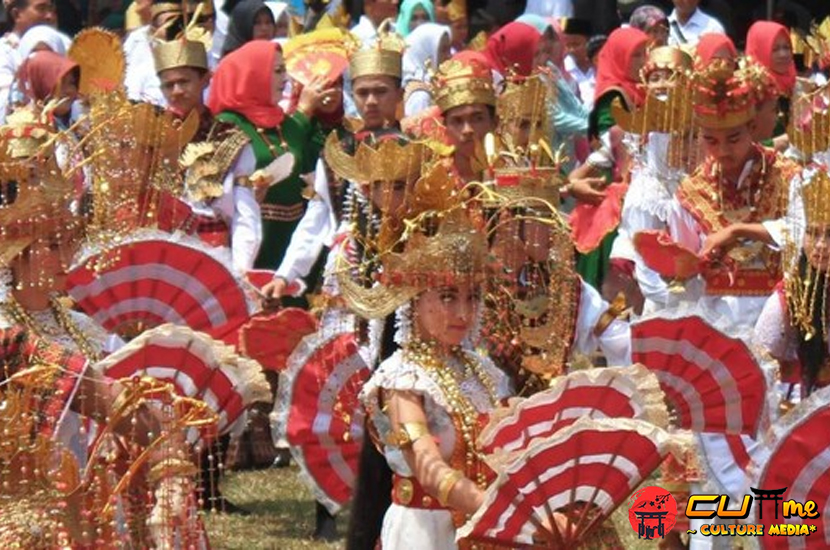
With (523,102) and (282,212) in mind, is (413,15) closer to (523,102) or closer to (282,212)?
(282,212)

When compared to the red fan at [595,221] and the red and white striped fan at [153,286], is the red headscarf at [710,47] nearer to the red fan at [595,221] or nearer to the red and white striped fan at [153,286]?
the red fan at [595,221]

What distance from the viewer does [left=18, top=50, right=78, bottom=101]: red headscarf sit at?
1038 cm

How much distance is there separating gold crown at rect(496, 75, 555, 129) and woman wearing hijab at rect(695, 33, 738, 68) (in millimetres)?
543

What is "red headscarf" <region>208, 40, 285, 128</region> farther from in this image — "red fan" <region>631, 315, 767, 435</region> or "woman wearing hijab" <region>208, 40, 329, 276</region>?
"red fan" <region>631, 315, 767, 435</region>

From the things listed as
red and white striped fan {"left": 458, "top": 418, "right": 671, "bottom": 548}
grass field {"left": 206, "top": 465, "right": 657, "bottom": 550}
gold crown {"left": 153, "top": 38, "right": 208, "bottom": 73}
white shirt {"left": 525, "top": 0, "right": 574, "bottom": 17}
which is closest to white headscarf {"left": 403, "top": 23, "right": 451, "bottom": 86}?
white shirt {"left": 525, "top": 0, "right": 574, "bottom": 17}

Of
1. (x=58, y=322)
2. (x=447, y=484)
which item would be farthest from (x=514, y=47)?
(x=447, y=484)

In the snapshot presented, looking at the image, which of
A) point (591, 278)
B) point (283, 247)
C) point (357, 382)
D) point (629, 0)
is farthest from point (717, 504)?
point (629, 0)

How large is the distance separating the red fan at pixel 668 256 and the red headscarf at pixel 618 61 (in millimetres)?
3503

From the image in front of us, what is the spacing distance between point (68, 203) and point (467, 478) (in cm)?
124

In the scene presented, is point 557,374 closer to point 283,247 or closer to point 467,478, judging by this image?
point 467,478

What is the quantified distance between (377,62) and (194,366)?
2675mm

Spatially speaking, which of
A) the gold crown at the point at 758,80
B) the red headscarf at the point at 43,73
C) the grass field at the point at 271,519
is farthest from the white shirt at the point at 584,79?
the gold crown at the point at 758,80

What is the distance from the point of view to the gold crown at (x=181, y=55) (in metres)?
9.95

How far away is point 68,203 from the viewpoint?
649cm
